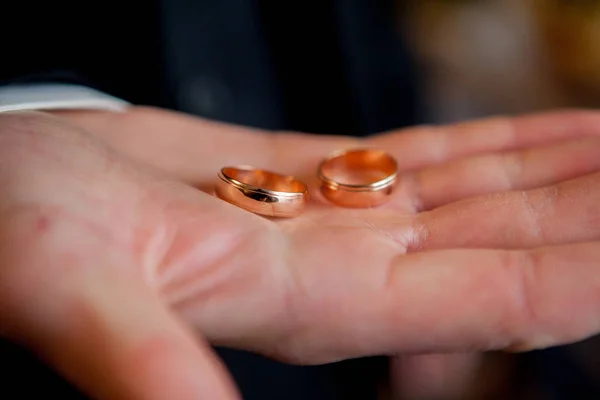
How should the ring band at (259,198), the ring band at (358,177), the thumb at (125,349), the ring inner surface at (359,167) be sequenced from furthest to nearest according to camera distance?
1. the ring inner surface at (359,167)
2. the ring band at (358,177)
3. the ring band at (259,198)
4. the thumb at (125,349)

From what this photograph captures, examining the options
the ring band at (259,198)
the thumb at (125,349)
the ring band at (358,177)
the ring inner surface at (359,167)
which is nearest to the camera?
the thumb at (125,349)

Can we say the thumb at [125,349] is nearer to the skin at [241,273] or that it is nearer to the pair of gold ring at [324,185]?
the skin at [241,273]

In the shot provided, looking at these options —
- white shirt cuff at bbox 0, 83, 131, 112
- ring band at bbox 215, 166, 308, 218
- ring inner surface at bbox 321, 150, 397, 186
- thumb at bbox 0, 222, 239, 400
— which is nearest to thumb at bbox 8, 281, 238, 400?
thumb at bbox 0, 222, 239, 400

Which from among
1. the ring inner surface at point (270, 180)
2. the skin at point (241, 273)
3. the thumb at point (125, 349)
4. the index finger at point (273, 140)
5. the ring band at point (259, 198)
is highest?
the index finger at point (273, 140)

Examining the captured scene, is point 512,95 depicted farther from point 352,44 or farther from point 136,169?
point 136,169

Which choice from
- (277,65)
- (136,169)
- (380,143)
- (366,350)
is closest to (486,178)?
(380,143)

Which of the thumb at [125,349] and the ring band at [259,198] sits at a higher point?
the ring band at [259,198]

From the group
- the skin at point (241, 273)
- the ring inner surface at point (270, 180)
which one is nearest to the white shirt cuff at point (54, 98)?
the skin at point (241, 273)

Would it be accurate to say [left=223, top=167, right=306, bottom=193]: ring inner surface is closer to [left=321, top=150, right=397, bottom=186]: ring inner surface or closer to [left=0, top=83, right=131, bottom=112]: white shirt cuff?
[left=321, top=150, right=397, bottom=186]: ring inner surface
